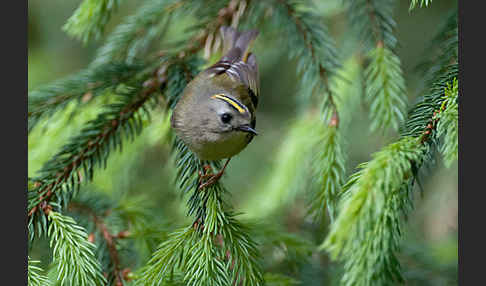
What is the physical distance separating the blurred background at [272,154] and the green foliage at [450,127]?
43 centimetres

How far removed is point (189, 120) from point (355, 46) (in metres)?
1.12

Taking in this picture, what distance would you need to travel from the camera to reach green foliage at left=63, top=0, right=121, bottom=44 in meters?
1.72

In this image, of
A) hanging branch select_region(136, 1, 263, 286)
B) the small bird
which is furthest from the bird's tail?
hanging branch select_region(136, 1, 263, 286)

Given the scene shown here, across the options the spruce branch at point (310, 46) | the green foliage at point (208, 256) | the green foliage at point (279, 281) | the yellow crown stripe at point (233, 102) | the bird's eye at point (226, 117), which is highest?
the spruce branch at point (310, 46)

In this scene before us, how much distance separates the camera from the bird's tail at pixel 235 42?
6.70 feet

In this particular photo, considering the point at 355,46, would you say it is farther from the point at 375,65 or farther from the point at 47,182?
the point at 47,182

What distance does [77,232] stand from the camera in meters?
1.33

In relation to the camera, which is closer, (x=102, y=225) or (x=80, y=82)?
(x=102, y=225)

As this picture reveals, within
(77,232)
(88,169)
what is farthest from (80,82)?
(77,232)

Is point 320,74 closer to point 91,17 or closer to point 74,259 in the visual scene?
point 91,17

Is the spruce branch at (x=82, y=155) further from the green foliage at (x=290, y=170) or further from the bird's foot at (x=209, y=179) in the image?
the green foliage at (x=290, y=170)

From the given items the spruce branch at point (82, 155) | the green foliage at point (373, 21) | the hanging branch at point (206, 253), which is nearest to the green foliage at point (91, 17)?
the spruce branch at point (82, 155)

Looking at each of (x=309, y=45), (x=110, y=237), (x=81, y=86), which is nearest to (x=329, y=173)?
(x=309, y=45)

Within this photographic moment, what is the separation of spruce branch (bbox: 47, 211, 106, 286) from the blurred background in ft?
1.25
